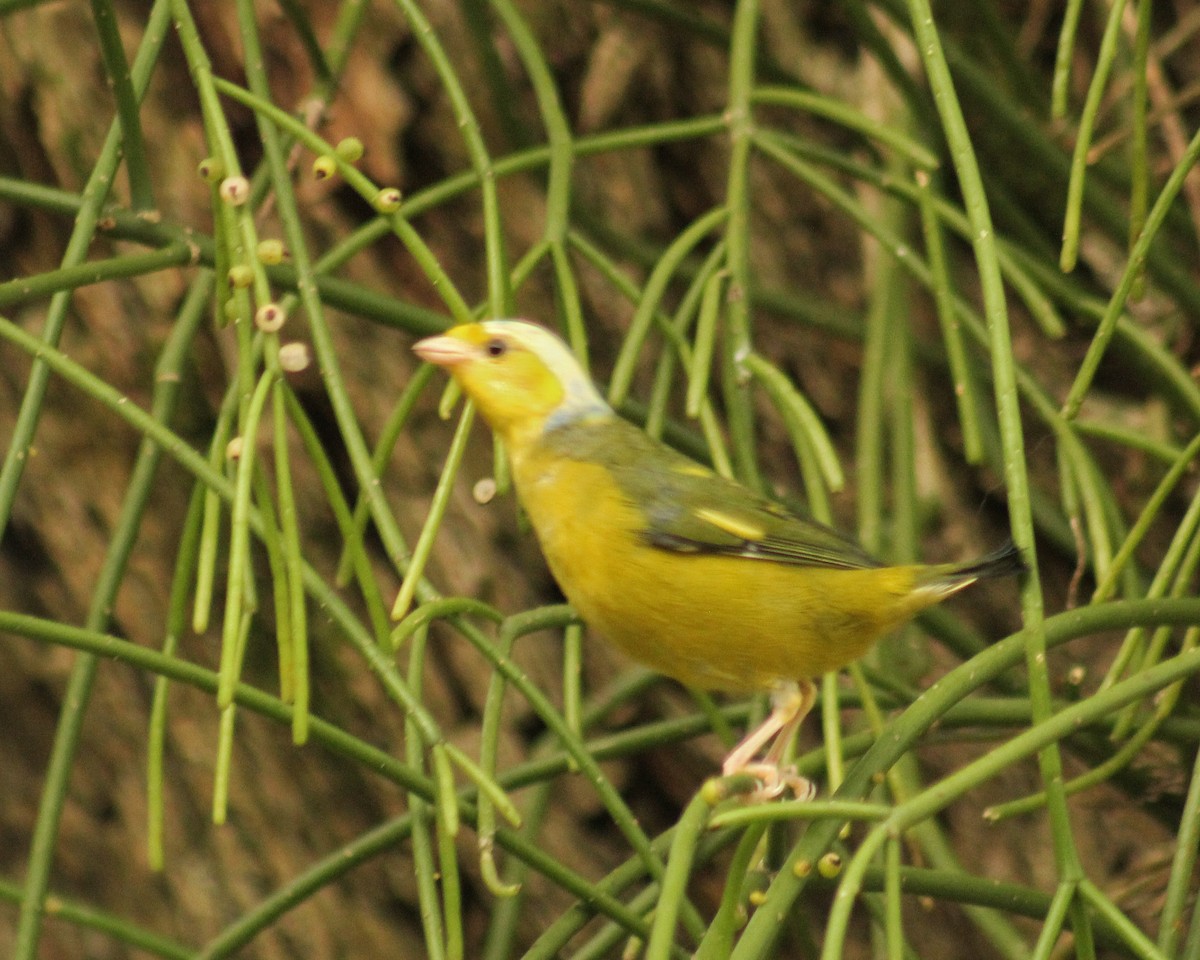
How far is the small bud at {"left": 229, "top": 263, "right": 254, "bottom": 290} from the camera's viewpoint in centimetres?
139

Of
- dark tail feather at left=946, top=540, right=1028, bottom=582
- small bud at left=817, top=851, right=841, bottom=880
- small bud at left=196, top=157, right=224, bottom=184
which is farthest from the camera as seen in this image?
dark tail feather at left=946, top=540, right=1028, bottom=582

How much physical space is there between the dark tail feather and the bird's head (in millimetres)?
611

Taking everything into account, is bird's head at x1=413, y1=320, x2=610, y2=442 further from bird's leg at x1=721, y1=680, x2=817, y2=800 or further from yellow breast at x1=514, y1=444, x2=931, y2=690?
bird's leg at x1=721, y1=680, x2=817, y2=800

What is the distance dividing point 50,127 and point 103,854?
1.60 metres

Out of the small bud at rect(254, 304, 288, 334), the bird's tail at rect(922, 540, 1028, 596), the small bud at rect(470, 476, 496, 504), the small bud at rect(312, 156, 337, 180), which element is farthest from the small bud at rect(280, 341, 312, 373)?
the bird's tail at rect(922, 540, 1028, 596)

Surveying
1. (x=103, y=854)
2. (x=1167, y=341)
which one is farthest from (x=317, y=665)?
(x=1167, y=341)

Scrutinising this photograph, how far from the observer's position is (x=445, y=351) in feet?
6.76

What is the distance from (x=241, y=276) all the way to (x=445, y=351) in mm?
684

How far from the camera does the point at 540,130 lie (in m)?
3.27

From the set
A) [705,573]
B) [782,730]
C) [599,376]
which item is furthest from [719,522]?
[599,376]

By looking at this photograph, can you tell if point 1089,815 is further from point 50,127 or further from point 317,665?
point 50,127

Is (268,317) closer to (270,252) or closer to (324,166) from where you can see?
(270,252)

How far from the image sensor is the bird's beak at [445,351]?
6.70 ft

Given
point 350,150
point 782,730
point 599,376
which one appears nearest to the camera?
point 350,150
